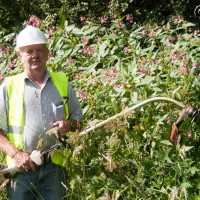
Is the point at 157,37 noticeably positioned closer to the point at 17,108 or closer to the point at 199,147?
the point at 199,147

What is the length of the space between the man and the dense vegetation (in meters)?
0.20

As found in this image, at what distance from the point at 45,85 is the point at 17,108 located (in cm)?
24

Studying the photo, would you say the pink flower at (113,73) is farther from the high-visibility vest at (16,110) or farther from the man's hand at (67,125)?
the high-visibility vest at (16,110)

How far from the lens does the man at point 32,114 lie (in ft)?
11.6

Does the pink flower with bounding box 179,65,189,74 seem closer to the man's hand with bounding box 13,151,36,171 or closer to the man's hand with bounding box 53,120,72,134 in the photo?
the man's hand with bounding box 53,120,72,134

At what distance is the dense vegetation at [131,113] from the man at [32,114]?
20cm

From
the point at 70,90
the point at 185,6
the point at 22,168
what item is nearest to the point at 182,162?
the point at 70,90

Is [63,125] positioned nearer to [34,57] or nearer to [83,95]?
[34,57]

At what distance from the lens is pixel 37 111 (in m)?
3.57

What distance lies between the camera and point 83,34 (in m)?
5.95

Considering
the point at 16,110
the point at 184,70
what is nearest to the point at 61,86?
the point at 16,110

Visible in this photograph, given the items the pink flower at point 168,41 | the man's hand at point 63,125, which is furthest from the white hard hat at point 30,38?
the pink flower at point 168,41

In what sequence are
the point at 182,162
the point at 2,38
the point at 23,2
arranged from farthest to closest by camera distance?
the point at 23,2
the point at 2,38
the point at 182,162

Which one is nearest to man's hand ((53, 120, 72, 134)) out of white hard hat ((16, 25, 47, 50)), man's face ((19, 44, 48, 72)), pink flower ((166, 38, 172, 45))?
man's face ((19, 44, 48, 72))
